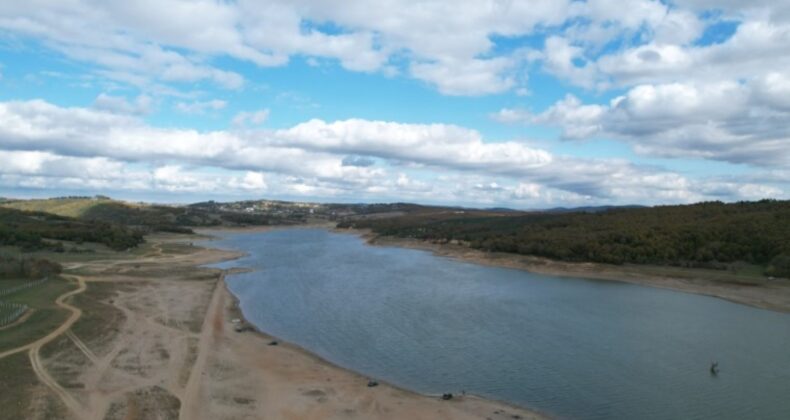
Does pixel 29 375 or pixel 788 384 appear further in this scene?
pixel 788 384

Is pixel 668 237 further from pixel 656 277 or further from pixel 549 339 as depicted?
pixel 549 339

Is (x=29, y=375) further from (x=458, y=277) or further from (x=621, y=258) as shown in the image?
(x=621, y=258)

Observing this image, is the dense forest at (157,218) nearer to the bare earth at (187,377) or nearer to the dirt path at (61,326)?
the dirt path at (61,326)

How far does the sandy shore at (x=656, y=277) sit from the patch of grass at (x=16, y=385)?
54.1 m

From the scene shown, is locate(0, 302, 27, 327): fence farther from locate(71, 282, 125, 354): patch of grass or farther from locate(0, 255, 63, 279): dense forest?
locate(0, 255, 63, 279): dense forest

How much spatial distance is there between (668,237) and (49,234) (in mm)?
83449

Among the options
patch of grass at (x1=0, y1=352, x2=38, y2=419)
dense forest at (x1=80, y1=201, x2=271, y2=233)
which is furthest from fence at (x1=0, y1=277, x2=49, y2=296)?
dense forest at (x1=80, y1=201, x2=271, y2=233)

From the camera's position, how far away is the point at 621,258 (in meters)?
71.8

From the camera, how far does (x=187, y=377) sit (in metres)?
25.8

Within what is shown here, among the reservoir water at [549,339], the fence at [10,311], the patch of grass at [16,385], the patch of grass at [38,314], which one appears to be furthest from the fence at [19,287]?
the reservoir water at [549,339]

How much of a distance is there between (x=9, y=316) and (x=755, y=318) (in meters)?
52.0

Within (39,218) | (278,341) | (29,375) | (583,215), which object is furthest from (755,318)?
(39,218)

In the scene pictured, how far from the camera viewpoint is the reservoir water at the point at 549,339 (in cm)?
2558

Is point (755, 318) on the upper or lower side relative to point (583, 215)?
lower
